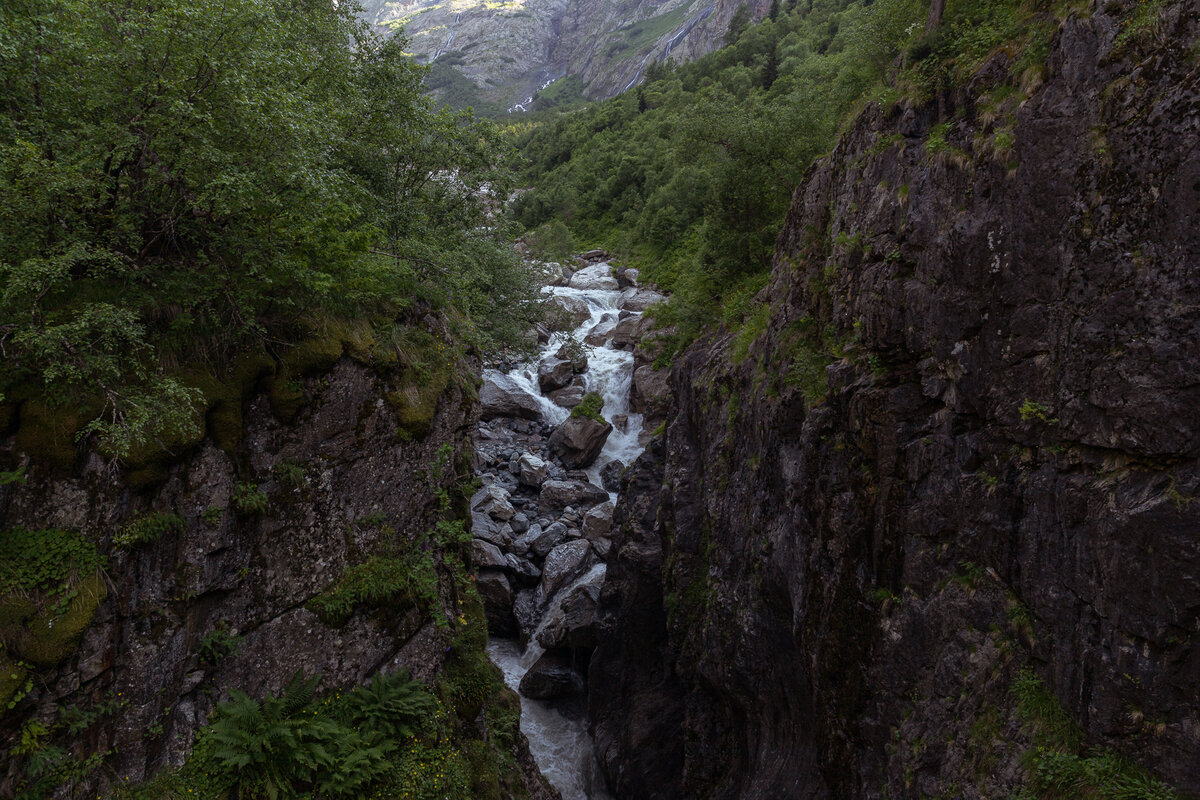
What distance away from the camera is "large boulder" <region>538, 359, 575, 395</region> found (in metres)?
29.9

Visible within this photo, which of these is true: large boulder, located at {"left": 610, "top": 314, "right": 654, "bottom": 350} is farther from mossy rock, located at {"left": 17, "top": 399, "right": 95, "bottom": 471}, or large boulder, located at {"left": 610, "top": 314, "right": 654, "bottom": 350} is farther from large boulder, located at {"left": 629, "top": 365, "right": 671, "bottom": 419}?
mossy rock, located at {"left": 17, "top": 399, "right": 95, "bottom": 471}

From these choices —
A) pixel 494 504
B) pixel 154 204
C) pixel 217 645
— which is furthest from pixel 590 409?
pixel 154 204

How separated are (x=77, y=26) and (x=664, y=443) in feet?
51.9

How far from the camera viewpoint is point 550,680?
59.6ft

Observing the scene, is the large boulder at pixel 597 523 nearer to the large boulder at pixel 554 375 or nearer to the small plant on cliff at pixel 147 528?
the large boulder at pixel 554 375

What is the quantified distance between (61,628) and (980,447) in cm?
1123

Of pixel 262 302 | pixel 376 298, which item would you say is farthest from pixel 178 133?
pixel 376 298

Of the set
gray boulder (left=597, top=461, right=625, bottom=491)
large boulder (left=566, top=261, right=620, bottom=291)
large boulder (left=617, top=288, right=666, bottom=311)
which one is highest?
large boulder (left=566, top=261, right=620, bottom=291)

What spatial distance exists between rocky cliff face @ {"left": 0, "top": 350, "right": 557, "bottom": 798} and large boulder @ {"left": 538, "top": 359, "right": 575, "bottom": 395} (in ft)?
58.4

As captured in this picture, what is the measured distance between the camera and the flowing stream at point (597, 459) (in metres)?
16.4

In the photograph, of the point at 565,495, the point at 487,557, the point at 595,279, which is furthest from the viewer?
the point at 595,279

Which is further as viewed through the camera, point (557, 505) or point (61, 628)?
point (557, 505)

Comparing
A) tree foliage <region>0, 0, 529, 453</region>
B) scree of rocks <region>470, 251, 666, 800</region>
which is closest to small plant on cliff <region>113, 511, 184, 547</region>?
tree foliage <region>0, 0, 529, 453</region>

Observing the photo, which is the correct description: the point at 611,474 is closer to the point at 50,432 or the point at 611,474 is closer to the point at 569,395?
the point at 569,395
